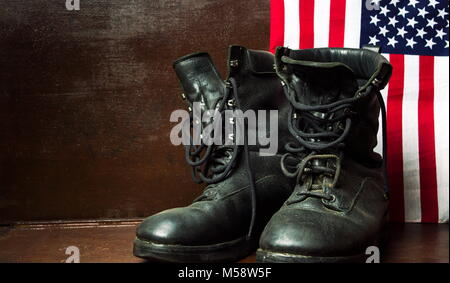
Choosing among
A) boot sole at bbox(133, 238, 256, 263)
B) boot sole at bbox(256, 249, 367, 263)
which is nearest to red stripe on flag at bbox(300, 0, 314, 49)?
boot sole at bbox(133, 238, 256, 263)

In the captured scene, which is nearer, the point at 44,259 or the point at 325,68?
the point at 325,68

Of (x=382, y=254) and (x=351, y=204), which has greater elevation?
(x=351, y=204)

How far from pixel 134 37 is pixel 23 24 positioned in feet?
1.12

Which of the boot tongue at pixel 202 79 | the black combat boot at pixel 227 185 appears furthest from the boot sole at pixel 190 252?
the boot tongue at pixel 202 79

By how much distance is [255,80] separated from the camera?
127 cm

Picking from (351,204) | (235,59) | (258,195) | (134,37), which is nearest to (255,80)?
(235,59)

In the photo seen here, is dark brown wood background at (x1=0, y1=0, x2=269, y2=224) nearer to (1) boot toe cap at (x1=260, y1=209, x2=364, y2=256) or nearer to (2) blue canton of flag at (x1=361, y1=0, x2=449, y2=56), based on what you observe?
(2) blue canton of flag at (x1=361, y1=0, x2=449, y2=56)

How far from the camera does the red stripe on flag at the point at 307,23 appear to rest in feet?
5.41

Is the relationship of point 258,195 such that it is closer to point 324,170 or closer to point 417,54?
point 324,170

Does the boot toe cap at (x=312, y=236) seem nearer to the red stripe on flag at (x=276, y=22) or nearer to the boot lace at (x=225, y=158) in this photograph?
the boot lace at (x=225, y=158)

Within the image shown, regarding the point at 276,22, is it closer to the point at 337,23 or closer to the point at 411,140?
the point at 337,23

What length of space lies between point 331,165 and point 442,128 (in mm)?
701

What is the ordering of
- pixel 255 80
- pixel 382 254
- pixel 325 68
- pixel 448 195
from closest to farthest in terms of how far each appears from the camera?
pixel 325 68
pixel 382 254
pixel 255 80
pixel 448 195

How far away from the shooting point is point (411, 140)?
1.61 m
